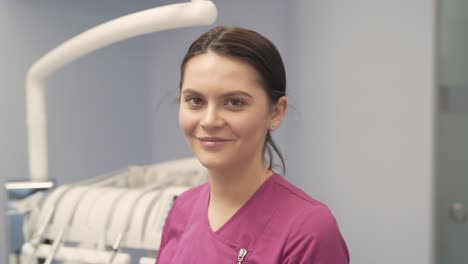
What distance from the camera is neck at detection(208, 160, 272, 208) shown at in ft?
2.98

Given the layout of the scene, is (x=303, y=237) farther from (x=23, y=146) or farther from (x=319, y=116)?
(x=23, y=146)

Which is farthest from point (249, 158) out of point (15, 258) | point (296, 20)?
point (296, 20)

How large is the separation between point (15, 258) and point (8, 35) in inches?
40.5

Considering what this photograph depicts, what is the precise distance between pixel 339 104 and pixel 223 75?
4.21 ft

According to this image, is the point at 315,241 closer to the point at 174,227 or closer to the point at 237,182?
the point at 237,182

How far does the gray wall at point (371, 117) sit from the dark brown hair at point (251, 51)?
106cm

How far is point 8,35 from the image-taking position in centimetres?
200

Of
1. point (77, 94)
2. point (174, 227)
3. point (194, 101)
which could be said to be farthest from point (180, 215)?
point (77, 94)

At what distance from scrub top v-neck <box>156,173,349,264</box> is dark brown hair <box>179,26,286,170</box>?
192 millimetres

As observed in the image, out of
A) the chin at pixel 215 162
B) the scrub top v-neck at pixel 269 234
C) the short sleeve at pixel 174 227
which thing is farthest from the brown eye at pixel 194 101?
the short sleeve at pixel 174 227

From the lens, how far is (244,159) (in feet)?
2.88

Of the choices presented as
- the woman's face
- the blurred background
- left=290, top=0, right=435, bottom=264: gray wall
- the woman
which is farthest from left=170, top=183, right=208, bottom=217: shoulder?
left=290, top=0, right=435, bottom=264: gray wall

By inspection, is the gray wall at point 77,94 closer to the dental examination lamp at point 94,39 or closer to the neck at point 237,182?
the dental examination lamp at point 94,39

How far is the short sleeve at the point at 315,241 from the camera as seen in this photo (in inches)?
30.8
